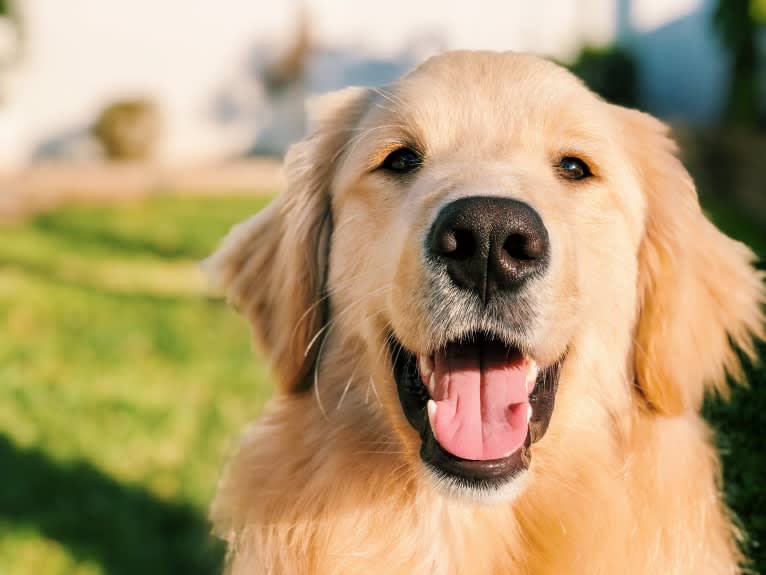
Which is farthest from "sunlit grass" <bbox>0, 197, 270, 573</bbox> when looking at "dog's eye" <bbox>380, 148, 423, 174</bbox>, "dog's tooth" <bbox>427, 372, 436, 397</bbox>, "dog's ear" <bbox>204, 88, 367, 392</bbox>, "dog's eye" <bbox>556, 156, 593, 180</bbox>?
"dog's eye" <bbox>556, 156, 593, 180</bbox>

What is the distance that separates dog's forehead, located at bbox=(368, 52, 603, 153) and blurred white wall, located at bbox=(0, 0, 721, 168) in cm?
1555

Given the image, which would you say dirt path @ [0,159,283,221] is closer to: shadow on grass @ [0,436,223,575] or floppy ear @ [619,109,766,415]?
shadow on grass @ [0,436,223,575]

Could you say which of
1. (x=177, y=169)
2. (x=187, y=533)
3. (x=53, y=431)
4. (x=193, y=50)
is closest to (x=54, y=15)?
(x=193, y=50)

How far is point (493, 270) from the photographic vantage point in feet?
7.25

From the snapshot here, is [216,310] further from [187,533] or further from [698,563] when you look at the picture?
[698,563]

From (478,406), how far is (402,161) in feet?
2.65

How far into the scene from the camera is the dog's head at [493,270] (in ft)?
7.43

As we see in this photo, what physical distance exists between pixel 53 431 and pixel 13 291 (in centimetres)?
343

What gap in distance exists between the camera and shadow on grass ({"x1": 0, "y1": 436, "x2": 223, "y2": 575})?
4.07 m

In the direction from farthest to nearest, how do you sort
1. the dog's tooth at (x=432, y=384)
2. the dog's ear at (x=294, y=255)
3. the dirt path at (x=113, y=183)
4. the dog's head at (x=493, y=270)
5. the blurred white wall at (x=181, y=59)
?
1. the blurred white wall at (x=181, y=59)
2. the dirt path at (x=113, y=183)
3. the dog's ear at (x=294, y=255)
4. the dog's tooth at (x=432, y=384)
5. the dog's head at (x=493, y=270)

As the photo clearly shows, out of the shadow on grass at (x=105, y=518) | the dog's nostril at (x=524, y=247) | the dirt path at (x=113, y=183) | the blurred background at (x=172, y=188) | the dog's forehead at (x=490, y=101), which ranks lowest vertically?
the dirt path at (x=113, y=183)

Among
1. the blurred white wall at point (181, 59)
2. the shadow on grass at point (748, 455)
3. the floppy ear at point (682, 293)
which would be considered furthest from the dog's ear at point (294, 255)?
the blurred white wall at point (181, 59)

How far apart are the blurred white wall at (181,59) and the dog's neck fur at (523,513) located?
15910 mm

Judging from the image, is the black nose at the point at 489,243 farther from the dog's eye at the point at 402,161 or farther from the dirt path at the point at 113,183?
the dirt path at the point at 113,183
